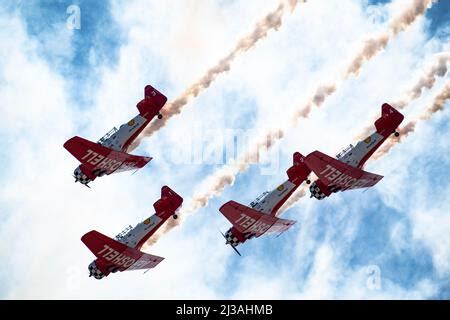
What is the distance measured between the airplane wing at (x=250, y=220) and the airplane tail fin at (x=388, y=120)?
12962mm

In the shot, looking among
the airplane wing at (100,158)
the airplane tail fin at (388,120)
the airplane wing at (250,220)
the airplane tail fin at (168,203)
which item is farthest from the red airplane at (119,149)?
the airplane tail fin at (388,120)

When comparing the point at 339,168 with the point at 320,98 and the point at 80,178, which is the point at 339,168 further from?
the point at 80,178

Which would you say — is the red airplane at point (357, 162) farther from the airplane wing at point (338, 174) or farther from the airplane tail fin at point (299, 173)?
the airplane tail fin at point (299, 173)

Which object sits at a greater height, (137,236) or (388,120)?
(137,236)

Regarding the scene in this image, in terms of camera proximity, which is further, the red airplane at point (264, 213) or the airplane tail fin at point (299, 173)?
the airplane tail fin at point (299, 173)

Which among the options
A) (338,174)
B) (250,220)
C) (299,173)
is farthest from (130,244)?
(338,174)

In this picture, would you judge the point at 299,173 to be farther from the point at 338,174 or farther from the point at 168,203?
the point at 168,203

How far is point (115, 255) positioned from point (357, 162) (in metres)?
24.1

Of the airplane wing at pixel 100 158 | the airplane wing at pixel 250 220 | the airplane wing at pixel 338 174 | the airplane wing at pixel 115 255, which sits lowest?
the airplane wing at pixel 338 174

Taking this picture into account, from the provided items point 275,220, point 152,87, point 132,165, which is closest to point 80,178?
point 132,165

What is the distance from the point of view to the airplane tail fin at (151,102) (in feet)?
318

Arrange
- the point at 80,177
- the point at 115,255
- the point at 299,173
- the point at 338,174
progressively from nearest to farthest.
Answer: the point at 338,174, the point at 115,255, the point at 299,173, the point at 80,177

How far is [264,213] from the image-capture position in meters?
94.9
